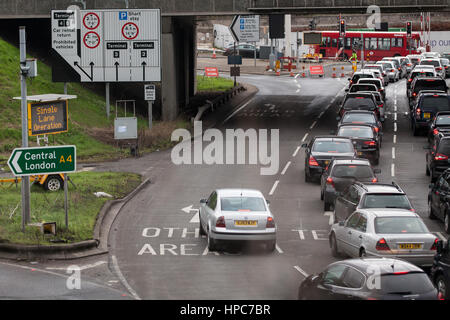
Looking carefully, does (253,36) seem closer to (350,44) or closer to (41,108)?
(350,44)

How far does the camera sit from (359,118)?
39.5m

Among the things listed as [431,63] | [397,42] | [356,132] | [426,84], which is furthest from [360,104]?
[397,42]

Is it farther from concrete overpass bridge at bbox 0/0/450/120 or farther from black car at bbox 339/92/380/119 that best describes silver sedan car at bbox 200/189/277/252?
concrete overpass bridge at bbox 0/0/450/120

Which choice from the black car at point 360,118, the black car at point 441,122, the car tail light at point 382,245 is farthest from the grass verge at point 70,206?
the black car at point 441,122

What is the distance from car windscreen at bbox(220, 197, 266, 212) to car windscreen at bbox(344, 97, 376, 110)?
2352cm

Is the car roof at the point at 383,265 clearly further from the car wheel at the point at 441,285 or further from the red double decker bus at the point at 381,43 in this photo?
the red double decker bus at the point at 381,43

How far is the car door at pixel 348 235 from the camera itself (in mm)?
19578

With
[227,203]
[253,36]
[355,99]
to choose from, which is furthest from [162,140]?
[253,36]

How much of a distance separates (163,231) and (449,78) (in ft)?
197

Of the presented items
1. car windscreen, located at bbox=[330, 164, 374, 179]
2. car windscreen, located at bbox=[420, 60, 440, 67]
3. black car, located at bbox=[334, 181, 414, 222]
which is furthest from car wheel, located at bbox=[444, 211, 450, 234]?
car windscreen, located at bbox=[420, 60, 440, 67]

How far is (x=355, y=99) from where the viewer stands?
44938mm

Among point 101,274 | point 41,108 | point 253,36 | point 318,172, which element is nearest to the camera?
point 101,274

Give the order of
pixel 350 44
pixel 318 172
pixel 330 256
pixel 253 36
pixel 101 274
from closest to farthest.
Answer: pixel 101 274 < pixel 330 256 < pixel 318 172 < pixel 253 36 < pixel 350 44

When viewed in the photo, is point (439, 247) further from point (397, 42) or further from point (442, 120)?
point (397, 42)
